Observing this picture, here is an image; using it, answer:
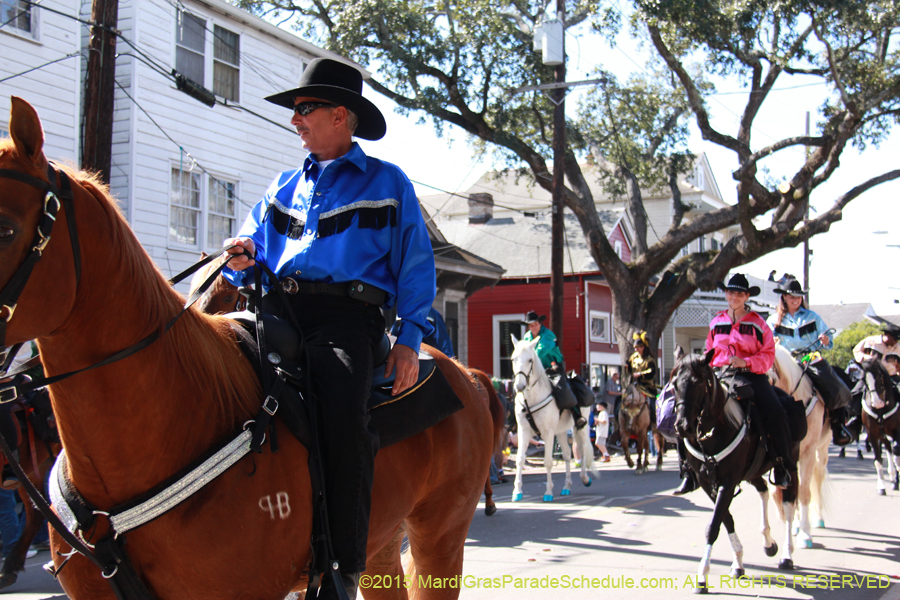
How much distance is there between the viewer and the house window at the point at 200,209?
15.2 metres

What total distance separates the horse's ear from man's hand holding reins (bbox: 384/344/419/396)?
1.50 m

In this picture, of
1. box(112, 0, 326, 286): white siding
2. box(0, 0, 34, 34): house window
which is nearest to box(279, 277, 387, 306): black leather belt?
box(112, 0, 326, 286): white siding

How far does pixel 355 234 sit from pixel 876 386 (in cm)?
1280

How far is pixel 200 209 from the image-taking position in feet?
51.3

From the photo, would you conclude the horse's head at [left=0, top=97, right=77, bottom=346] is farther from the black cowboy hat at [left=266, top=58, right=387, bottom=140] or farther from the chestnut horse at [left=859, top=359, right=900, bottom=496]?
the chestnut horse at [left=859, top=359, right=900, bottom=496]

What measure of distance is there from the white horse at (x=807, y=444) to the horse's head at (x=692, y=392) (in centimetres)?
170

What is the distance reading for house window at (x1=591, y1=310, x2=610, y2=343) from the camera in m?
30.7

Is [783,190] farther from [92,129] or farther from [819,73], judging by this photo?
[92,129]

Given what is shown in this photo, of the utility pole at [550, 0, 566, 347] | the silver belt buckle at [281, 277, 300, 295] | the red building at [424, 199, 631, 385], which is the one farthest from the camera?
the red building at [424, 199, 631, 385]

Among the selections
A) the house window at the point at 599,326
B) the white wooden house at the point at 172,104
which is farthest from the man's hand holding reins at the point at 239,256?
the house window at the point at 599,326

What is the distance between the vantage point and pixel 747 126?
21.4 meters

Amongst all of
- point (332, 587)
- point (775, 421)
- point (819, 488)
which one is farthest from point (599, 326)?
point (332, 587)

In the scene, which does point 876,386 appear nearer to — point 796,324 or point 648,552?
point 796,324

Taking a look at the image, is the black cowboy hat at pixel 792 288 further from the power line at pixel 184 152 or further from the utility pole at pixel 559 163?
the power line at pixel 184 152
